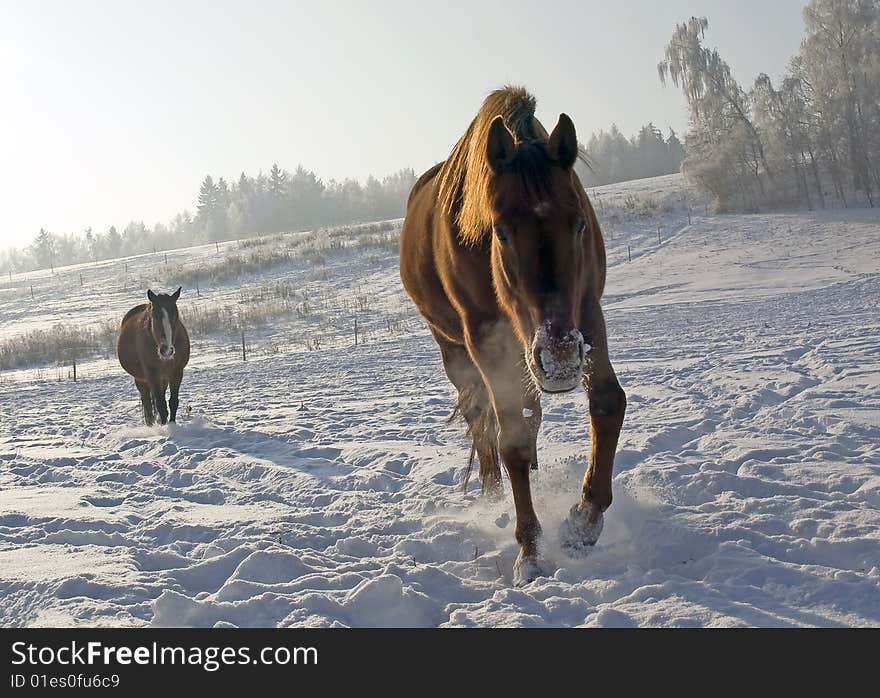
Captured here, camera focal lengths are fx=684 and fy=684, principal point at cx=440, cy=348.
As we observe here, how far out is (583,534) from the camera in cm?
349

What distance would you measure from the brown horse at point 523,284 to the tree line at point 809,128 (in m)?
35.1

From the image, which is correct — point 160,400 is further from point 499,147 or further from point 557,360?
point 557,360

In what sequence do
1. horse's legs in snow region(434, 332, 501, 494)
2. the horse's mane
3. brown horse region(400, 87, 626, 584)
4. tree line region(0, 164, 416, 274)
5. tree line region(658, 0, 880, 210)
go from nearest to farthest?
brown horse region(400, 87, 626, 584), the horse's mane, horse's legs in snow region(434, 332, 501, 494), tree line region(658, 0, 880, 210), tree line region(0, 164, 416, 274)

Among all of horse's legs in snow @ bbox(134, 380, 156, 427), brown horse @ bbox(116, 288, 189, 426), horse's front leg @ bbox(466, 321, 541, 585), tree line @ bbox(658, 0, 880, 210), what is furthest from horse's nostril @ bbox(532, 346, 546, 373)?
tree line @ bbox(658, 0, 880, 210)

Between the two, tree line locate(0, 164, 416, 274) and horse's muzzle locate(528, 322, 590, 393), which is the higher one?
tree line locate(0, 164, 416, 274)

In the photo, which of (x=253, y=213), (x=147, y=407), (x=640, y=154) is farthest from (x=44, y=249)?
(x=147, y=407)

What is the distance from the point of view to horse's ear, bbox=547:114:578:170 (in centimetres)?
298

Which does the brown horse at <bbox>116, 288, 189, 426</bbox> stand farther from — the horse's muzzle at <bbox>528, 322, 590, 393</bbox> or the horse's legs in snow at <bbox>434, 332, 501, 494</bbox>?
the horse's muzzle at <bbox>528, 322, 590, 393</bbox>

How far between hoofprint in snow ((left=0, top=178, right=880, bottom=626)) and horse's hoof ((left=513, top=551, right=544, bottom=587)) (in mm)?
81

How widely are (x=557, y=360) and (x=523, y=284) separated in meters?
0.37
